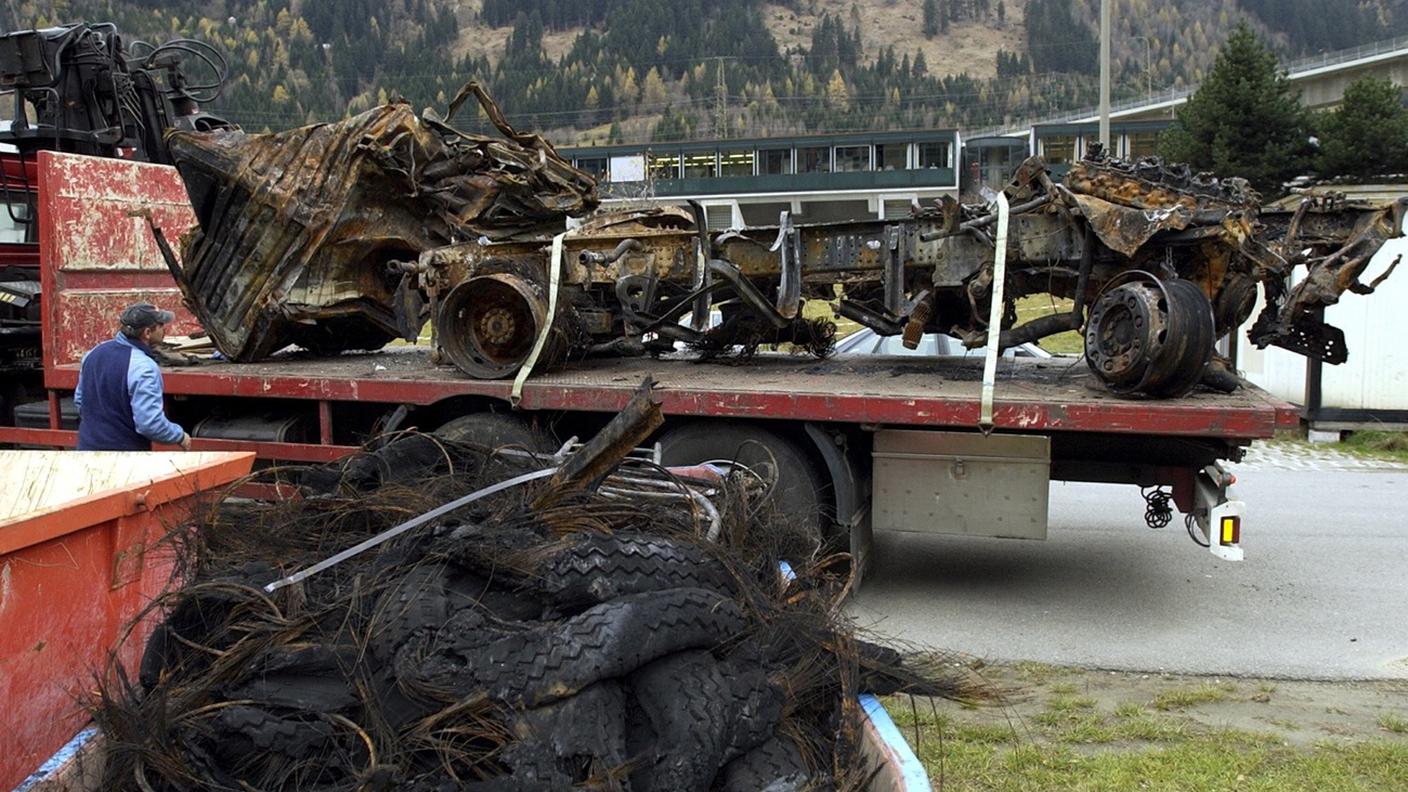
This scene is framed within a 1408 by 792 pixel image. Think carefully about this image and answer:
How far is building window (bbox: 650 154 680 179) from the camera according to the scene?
54.1m

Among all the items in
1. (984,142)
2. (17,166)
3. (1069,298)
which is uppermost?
(984,142)

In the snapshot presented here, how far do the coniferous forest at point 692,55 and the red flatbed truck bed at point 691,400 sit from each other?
193ft

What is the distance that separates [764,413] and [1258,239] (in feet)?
8.73

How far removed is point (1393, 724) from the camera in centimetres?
453

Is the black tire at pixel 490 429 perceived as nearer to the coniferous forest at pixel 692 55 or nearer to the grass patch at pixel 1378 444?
the grass patch at pixel 1378 444

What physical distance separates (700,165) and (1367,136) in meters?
31.9

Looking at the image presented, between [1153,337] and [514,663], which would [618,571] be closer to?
[514,663]

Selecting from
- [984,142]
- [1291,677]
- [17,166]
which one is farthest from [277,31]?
[1291,677]

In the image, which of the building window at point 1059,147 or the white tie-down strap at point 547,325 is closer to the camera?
the white tie-down strap at point 547,325

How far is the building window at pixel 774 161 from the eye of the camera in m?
55.0

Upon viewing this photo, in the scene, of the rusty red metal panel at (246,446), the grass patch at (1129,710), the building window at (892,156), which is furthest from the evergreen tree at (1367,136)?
the rusty red metal panel at (246,446)

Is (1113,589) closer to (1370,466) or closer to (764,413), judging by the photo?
(764,413)

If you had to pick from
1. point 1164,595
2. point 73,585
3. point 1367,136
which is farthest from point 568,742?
point 1367,136

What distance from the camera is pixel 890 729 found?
264 cm
